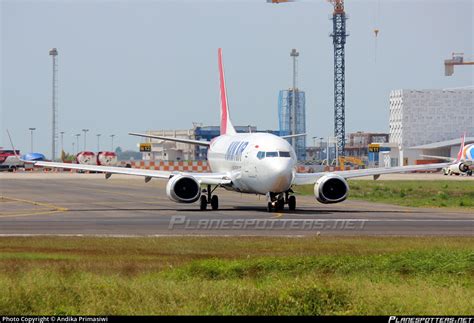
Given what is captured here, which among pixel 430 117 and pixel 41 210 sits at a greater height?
pixel 430 117

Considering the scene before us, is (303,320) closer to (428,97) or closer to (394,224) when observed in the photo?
(394,224)

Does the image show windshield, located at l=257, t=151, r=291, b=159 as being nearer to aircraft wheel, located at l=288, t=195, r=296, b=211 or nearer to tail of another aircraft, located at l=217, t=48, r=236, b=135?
aircraft wheel, located at l=288, t=195, r=296, b=211

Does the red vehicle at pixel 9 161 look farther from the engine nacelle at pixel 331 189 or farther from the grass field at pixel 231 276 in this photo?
the grass field at pixel 231 276

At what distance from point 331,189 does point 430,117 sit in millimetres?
150364

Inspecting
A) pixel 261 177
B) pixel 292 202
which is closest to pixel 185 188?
pixel 261 177

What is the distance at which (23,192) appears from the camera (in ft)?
230

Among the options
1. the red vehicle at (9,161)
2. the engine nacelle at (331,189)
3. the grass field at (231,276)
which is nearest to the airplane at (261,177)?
the engine nacelle at (331,189)

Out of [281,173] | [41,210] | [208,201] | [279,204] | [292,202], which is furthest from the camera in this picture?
[208,201]

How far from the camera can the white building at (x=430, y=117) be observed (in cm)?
19325

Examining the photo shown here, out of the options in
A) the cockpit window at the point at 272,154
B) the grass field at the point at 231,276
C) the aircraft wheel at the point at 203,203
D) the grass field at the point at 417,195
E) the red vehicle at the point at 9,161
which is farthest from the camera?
the red vehicle at the point at 9,161

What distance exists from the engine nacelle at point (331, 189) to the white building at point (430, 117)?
146 m

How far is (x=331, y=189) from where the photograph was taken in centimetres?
4728

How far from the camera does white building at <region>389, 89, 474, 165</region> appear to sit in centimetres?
19325

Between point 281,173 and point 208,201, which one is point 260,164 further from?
point 208,201
